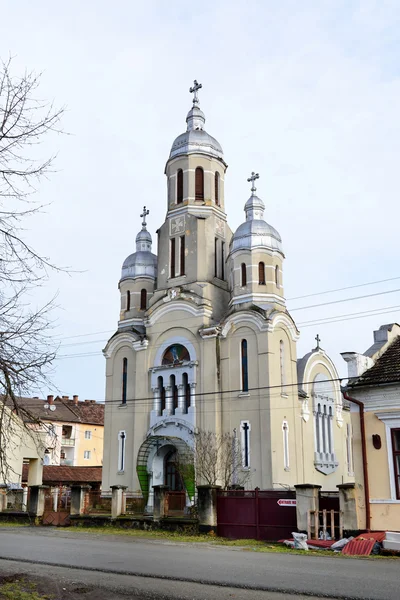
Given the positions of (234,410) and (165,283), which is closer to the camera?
(234,410)

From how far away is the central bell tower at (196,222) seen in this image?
37.3 meters

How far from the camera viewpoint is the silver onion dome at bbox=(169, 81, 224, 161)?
4006 centimetres

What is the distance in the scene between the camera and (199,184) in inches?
1563

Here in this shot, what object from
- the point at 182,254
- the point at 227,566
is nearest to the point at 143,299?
the point at 182,254

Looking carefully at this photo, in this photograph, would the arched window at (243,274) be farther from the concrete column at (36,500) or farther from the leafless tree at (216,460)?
the concrete column at (36,500)

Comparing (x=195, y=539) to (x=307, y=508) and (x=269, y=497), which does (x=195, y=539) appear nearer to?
(x=269, y=497)

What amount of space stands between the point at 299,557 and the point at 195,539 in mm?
6591

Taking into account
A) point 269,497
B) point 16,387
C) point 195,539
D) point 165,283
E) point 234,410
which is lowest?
point 195,539

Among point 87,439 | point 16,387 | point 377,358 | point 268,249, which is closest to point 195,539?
point 377,358

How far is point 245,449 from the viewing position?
107 ft

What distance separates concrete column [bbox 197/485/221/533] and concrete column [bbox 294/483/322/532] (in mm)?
3607

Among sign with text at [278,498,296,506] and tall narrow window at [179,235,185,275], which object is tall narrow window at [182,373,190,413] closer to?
tall narrow window at [179,235,185,275]

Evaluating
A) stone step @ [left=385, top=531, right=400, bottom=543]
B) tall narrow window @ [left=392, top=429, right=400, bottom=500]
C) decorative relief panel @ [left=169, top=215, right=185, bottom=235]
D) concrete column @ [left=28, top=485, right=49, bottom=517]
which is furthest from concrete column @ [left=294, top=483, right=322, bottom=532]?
decorative relief panel @ [left=169, top=215, right=185, bottom=235]

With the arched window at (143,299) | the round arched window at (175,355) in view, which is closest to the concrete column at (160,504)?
the round arched window at (175,355)
